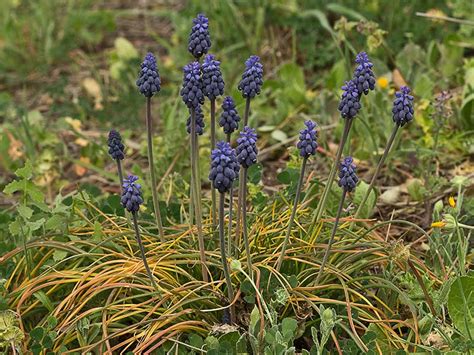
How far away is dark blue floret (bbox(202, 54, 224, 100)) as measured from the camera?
281 centimetres

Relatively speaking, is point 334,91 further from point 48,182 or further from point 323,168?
point 48,182

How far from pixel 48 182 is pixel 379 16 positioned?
2.51 meters

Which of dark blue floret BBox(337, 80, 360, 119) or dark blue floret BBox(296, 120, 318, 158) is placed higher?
dark blue floret BBox(337, 80, 360, 119)

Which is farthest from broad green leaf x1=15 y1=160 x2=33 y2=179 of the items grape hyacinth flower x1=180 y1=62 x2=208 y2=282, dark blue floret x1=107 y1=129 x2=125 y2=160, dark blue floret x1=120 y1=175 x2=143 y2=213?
dark blue floret x1=120 y1=175 x2=143 y2=213

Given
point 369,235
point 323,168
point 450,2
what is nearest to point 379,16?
point 450,2

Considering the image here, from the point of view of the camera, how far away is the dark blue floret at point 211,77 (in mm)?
2807

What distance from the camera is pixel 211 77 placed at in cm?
282

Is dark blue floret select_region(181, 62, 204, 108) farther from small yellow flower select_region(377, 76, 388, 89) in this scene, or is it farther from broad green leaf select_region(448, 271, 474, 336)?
small yellow flower select_region(377, 76, 388, 89)

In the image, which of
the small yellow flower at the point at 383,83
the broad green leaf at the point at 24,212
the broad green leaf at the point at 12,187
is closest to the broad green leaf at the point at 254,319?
the broad green leaf at the point at 24,212

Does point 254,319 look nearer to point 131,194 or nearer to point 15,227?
point 131,194

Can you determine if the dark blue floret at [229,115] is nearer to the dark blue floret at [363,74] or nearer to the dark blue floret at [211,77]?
the dark blue floret at [211,77]

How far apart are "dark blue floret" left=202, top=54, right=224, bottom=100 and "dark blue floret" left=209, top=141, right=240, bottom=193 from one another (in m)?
0.33

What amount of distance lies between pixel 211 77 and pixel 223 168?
430 millimetres

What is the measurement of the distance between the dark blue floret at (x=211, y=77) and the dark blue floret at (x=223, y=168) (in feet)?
1.09
